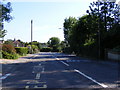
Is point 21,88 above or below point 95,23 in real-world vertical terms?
below

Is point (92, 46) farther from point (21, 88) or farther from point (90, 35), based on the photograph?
Answer: point (21, 88)

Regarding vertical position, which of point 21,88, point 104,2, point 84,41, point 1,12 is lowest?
point 21,88

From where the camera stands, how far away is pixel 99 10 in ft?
126

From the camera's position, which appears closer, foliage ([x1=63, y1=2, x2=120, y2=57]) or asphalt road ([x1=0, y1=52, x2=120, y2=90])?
asphalt road ([x1=0, y1=52, x2=120, y2=90])

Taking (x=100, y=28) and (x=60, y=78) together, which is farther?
(x=100, y=28)

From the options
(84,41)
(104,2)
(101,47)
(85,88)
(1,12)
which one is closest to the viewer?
(85,88)

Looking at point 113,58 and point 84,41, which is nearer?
point 113,58

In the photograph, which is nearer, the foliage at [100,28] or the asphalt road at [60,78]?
the asphalt road at [60,78]

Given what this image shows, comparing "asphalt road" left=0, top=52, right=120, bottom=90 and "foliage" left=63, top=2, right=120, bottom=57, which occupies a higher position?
"foliage" left=63, top=2, right=120, bottom=57

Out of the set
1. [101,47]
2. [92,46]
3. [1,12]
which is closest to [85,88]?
[1,12]

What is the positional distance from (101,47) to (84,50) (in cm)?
1032

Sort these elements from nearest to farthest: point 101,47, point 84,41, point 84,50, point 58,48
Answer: point 101,47 < point 84,50 < point 84,41 < point 58,48

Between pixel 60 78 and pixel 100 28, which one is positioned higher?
pixel 100 28

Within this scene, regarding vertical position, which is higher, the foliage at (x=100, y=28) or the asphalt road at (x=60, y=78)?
the foliage at (x=100, y=28)
